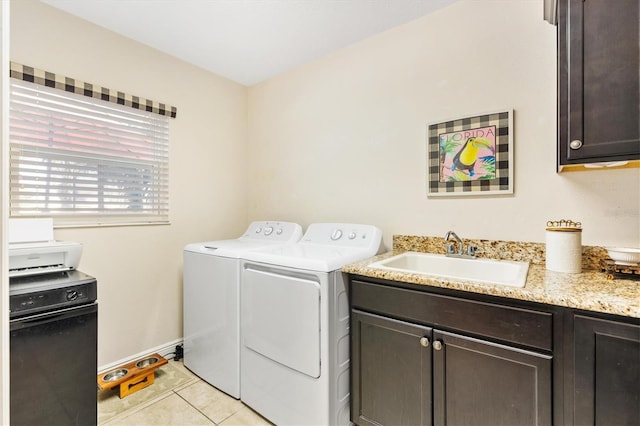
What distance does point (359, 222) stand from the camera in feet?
7.50

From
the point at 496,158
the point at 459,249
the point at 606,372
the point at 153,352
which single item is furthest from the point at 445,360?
the point at 153,352

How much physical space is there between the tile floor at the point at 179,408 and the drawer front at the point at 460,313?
1003mm

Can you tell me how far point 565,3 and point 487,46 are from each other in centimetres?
54

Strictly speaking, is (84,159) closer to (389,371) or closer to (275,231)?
(275,231)

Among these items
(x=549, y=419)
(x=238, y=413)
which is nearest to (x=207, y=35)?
(x=238, y=413)

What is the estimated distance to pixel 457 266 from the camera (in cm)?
175

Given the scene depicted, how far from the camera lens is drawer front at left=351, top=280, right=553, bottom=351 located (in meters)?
1.11

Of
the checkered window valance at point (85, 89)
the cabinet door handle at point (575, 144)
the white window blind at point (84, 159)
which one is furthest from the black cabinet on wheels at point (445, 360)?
the checkered window valance at point (85, 89)

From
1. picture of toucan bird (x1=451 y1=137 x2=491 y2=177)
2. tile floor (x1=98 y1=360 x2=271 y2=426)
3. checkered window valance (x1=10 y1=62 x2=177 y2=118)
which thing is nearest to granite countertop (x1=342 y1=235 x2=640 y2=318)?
picture of toucan bird (x1=451 y1=137 x2=491 y2=177)

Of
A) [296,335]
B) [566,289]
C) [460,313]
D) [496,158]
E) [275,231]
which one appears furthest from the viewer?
[275,231]

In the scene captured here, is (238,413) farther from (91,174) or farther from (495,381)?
(91,174)

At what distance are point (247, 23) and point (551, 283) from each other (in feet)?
7.28

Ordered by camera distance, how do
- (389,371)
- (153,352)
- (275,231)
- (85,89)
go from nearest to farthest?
(389,371)
(85,89)
(153,352)
(275,231)

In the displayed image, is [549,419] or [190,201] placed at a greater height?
[190,201]
